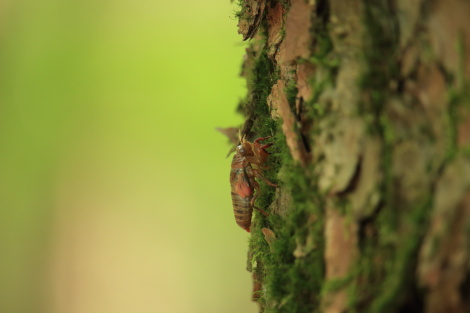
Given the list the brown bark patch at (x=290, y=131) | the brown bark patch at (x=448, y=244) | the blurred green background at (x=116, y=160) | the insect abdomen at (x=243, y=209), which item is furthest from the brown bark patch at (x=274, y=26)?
the blurred green background at (x=116, y=160)

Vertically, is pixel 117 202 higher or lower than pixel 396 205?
higher

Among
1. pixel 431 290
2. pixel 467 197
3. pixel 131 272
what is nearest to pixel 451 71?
pixel 467 197

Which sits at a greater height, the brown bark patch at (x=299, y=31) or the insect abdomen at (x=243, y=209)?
the brown bark patch at (x=299, y=31)

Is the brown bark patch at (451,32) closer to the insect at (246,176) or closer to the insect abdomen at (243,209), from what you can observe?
the insect at (246,176)

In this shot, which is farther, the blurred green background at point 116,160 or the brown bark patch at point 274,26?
the blurred green background at point 116,160

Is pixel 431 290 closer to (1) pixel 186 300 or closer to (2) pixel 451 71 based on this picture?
(2) pixel 451 71

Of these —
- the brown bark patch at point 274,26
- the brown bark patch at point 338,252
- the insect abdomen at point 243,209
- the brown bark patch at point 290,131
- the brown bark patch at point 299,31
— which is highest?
the brown bark patch at point 274,26

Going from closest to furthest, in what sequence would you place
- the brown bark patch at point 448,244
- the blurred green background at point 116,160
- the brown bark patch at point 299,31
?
the brown bark patch at point 448,244
the brown bark patch at point 299,31
the blurred green background at point 116,160
